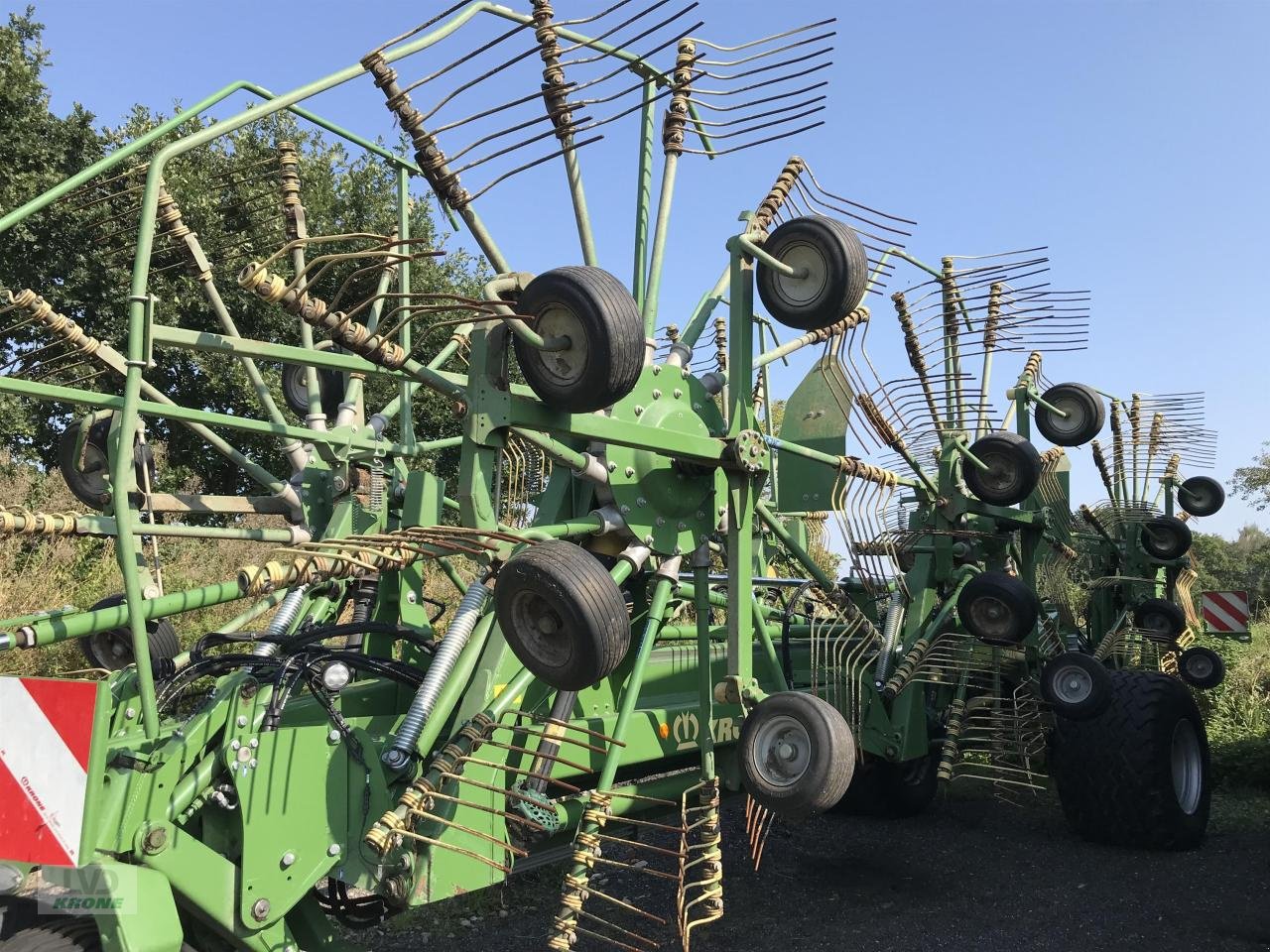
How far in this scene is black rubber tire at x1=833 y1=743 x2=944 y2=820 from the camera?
25.3ft

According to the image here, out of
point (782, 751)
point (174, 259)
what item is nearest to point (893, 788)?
point (782, 751)

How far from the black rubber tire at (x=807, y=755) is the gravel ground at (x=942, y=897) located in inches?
69.0

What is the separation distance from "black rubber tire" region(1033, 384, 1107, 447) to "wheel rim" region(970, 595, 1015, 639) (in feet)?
7.40

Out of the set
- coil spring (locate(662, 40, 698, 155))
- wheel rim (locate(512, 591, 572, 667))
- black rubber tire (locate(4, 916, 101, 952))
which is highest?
coil spring (locate(662, 40, 698, 155))

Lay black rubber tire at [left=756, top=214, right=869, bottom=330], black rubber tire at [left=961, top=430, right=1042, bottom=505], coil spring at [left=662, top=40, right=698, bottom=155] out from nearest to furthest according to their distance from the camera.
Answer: black rubber tire at [left=756, top=214, right=869, bottom=330]
coil spring at [left=662, top=40, right=698, bottom=155]
black rubber tire at [left=961, top=430, right=1042, bottom=505]

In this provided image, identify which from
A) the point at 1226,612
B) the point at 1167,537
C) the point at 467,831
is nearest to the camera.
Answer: the point at 467,831

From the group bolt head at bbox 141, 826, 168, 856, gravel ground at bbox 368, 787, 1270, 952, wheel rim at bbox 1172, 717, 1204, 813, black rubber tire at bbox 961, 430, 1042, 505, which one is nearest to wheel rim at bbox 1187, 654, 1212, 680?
gravel ground at bbox 368, 787, 1270, 952

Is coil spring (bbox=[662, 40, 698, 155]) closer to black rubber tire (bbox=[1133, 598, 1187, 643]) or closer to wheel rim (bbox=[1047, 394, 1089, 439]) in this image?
wheel rim (bbox=[1047, 394, 1089, 439])

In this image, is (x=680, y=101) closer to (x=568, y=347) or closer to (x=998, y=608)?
(x=568, y=347)

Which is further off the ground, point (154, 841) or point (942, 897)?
point (154, 841)

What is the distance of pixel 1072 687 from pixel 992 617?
72 centimetres

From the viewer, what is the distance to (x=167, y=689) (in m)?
4.16

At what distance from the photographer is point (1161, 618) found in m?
9.39

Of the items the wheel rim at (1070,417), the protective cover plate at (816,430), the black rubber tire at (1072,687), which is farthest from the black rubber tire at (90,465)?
the wheel rim at (1070,417)
